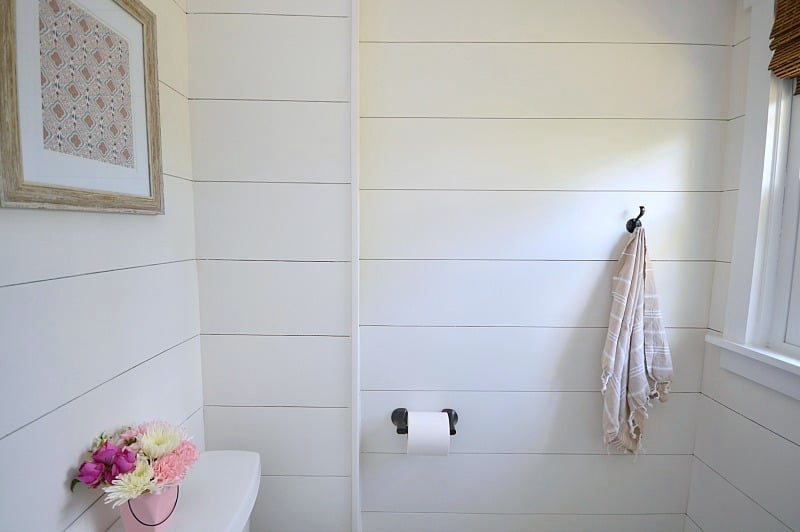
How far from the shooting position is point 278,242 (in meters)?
1.15

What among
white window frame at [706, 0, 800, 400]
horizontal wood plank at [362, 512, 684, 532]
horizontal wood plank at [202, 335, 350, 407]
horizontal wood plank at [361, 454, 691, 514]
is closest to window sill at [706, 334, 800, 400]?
white window frame at [706, 0, 800, 400]

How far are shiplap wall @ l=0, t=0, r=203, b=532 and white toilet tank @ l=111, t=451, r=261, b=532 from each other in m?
0.14

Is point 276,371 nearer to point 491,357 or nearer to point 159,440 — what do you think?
point 159,440

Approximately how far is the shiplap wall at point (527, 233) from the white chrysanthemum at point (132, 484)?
2.28 feet

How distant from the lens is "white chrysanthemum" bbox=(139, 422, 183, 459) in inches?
29.1

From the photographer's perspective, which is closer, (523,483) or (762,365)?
(762,365)

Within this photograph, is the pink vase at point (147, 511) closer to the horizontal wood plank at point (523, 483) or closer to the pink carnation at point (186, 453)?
the pink carnation at point (186, 453)

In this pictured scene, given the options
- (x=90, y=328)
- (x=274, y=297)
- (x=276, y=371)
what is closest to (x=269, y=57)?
(x=274, y=297)

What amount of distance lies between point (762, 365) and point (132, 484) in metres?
1.65

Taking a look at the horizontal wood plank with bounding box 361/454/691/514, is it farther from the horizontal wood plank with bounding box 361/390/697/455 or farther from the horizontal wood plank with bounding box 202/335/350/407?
the horizontal wood plank with bounding box 202/335/350/407

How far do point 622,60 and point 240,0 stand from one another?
1.24 metres

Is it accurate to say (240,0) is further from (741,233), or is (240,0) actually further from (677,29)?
(741,233)

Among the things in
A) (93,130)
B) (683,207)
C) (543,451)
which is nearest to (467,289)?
(543,451)

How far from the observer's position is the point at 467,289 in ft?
4.18
